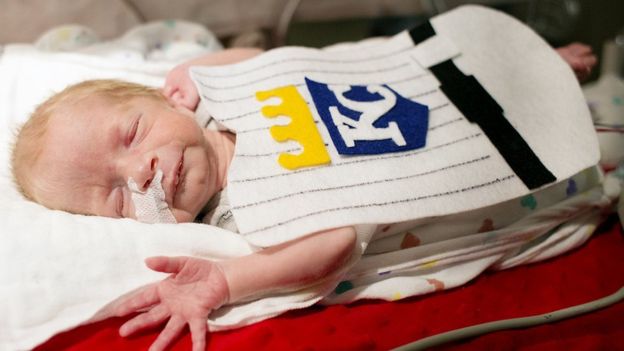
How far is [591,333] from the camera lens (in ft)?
3.18

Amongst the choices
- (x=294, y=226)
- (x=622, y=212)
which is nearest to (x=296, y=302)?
(x=294, y=226)

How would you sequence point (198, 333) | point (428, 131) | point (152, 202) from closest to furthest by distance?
1. point (198, 333)
2. point (152, 202)
3. point (428, 131)

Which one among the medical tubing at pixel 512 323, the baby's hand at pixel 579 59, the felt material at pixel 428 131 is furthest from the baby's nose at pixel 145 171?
the baby's hand at pixel 579 59

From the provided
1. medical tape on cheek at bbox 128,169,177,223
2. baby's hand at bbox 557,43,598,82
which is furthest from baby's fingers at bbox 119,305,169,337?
baby's hand at bbox 557,43,598,82

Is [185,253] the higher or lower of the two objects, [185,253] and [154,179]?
the lower

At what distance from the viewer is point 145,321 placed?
2.86ft

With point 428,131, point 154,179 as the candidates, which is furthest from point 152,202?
point 428,131

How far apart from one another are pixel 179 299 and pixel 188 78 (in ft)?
1.64

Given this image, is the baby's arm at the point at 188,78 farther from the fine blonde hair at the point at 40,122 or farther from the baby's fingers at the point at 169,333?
the baby's fingers at the point at 169,333

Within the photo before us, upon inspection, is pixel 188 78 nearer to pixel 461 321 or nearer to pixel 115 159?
pixel 115 159

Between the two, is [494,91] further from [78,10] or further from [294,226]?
[78,10]

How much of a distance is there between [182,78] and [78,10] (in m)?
0.64

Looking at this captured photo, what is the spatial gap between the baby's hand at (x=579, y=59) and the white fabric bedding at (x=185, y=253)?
250 millimetres

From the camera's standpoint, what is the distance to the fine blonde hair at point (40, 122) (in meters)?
0.97
